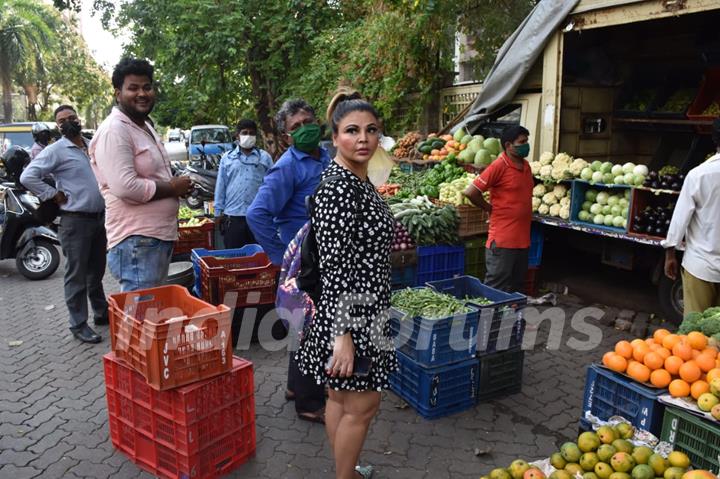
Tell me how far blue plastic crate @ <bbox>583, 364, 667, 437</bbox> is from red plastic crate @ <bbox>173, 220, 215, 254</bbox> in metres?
4.94

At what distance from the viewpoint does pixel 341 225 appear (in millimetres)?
2445

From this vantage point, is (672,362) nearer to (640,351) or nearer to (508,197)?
(640,351)

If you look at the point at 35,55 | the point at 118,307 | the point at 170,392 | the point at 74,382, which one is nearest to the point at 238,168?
the point at 74,382

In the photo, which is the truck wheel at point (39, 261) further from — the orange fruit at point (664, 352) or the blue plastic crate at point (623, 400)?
the orange fruit at point (664, 352)

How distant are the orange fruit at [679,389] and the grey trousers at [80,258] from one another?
4.71 meters

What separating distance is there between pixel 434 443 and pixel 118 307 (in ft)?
7.07

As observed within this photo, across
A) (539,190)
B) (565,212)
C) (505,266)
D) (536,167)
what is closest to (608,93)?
(536,167)

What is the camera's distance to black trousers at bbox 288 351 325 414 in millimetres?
3889

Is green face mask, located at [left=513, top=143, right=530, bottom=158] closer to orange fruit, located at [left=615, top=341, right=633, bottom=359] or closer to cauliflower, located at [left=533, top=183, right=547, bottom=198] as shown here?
cauliflower, located at [left=533, top=183, right=547, bottom=198]

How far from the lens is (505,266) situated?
5320mm

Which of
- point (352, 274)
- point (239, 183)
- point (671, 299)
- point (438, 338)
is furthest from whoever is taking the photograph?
point (239, 183)

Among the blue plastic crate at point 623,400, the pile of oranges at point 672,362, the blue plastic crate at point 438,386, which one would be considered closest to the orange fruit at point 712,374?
the pile of oranges at point 672,362

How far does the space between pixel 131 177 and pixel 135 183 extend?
0.14ft

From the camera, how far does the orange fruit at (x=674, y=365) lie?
10.2 feet
